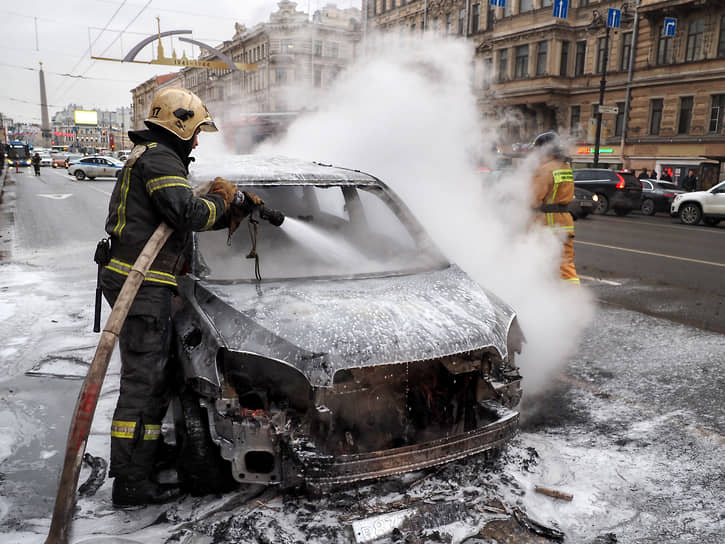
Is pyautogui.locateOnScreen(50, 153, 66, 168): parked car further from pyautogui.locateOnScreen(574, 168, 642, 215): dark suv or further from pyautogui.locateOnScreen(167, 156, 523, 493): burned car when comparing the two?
pyautogui.locateOnScreen(167, 156, 523, 493): burned car

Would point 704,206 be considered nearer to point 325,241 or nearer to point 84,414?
point 325,241

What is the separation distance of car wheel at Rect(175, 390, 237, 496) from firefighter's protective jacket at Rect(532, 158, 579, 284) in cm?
430

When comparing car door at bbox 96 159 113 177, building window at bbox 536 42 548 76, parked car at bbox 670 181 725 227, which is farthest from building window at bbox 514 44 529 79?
car door at bbox 96 159 113 177

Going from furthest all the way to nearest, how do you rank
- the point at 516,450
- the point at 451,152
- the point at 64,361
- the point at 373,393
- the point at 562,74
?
the point at 562,74
the point at 451,152
the point at 64,361
the point at 516,450
the point at 373,393

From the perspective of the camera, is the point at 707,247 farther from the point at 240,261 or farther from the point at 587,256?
the point at 240,261

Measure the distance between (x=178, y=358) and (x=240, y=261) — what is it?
686mm

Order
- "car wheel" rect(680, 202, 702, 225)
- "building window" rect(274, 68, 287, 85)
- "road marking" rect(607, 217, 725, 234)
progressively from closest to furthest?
"building window" rect(274, 68, 287, 85)
"road marking" rect(607, 217, 725, 234)
"car wheel" rect(680, 202, 702, 225)

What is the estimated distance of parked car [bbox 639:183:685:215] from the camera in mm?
20266

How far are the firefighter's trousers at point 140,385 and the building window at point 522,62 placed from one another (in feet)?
119

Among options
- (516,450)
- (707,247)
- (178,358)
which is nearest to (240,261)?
(178,358)

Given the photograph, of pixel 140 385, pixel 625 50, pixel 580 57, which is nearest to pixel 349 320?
pixel 140 385

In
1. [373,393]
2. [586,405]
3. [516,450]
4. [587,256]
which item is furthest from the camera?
[587,256]

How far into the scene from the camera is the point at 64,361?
4.72m

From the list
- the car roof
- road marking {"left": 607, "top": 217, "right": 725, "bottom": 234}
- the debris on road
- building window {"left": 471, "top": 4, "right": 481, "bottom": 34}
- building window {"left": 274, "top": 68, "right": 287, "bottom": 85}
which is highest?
building window {"left": 471, "top": 4, "right": 481, "bottom": 34}
